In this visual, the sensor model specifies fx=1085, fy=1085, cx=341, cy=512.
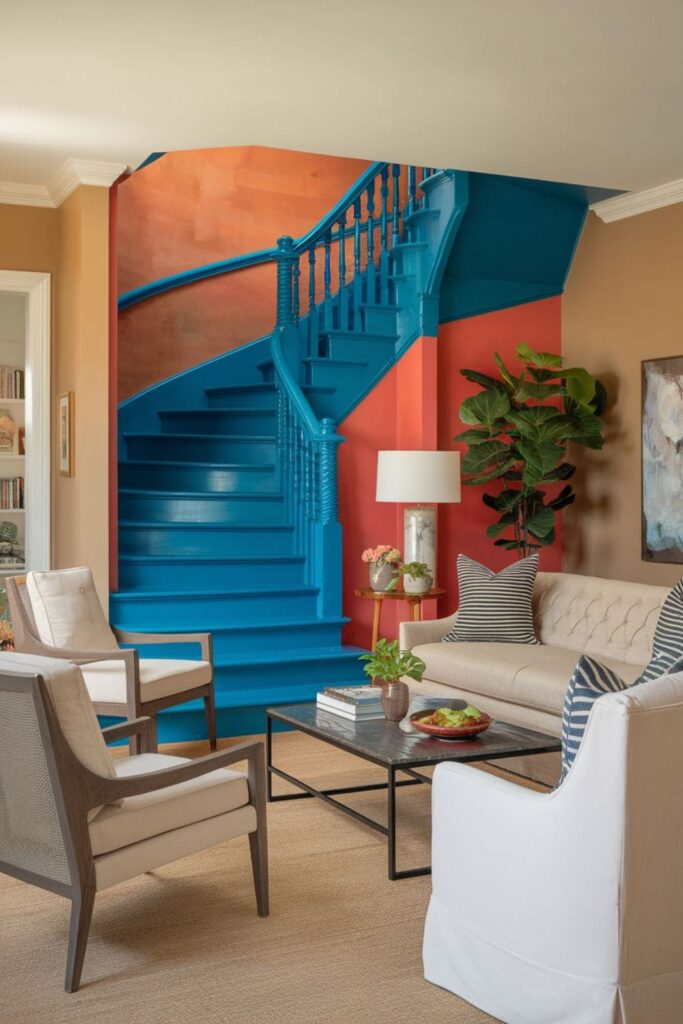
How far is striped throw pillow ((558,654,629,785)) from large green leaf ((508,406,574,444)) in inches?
156

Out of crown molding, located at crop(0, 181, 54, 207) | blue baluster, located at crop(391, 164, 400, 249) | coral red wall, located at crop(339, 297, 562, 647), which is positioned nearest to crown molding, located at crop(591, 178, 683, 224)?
coral red wall, located at crop(339, 297, 562, 647)

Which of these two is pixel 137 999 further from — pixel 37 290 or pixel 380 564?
pixel 37 290

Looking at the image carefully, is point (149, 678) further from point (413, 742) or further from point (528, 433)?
point (528, 433)

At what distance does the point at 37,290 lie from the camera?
6.12 metres

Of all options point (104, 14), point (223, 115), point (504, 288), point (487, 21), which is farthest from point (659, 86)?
point (504, 288)

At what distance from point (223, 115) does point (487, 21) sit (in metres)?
1.48

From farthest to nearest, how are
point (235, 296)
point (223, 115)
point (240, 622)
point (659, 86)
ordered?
point (235, 296) → point (240, 622) → point (223, 115) → point (659, 86)

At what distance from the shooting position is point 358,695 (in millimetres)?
4270

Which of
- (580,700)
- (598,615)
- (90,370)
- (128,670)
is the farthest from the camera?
(90,370)

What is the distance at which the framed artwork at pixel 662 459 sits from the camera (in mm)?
6305

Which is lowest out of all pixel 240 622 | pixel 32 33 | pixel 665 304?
pixel 240 622

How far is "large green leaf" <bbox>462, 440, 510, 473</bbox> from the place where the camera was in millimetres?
6543

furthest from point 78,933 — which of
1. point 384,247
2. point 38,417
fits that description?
point 384,247

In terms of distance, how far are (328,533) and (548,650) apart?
1685mm
